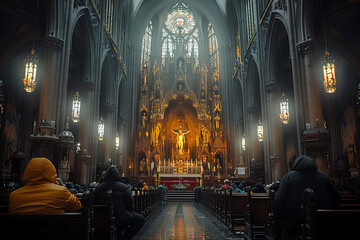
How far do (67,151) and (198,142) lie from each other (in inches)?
765

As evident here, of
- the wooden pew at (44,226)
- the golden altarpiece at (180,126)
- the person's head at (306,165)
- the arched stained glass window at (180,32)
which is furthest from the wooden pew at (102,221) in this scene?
the arched stained glass window at (180,32)

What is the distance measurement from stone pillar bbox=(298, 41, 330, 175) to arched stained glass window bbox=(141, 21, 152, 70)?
2376 centimetres

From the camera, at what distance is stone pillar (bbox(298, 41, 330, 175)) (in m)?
10.8

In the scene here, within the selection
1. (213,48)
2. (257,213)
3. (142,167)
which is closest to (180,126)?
(142,167)

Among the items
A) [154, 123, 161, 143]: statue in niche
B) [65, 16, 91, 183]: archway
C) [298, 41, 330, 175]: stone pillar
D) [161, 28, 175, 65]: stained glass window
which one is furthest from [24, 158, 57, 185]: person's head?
[161, 28, 175, 65]: stained glass window

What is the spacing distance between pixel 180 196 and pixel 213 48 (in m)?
18.8

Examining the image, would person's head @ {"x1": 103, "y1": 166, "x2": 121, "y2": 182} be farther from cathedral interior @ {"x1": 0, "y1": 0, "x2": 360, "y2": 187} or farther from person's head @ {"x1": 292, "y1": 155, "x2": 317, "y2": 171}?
cathedral interior @ {"x1": 0, "y1": 0, "x2": 360, "y2": 187}

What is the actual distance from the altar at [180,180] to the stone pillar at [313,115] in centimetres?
1623

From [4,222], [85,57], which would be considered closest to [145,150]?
[85,57]

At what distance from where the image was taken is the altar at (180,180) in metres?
26.3

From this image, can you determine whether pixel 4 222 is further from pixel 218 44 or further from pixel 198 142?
pixel 218 44

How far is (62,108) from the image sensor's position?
12.3 meters

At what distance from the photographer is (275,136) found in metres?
16.8

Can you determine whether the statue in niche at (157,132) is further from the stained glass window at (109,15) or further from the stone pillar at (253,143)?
the stained glass window at (109,15)
